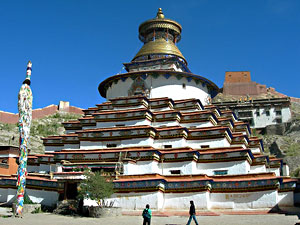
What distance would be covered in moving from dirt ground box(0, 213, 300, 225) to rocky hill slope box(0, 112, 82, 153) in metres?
26.1

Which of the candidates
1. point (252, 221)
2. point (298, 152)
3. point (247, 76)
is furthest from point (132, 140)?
point (247, 76)

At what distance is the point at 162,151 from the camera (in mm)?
19984

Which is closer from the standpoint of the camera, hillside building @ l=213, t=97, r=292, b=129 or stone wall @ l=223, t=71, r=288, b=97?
hillside building @ l=213, t=97, r=292, b=129

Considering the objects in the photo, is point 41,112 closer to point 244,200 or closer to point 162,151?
point 162,151

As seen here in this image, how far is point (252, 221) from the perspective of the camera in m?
14.0

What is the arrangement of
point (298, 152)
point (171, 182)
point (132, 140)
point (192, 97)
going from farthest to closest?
point (298, 152), point (192, 97), point (132, 140), point (171, 182)

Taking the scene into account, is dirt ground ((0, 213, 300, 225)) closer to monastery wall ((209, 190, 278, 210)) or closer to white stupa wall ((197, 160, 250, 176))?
monastery wall ((209, 190, 278, 210))

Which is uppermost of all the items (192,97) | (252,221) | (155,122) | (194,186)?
(192,97)

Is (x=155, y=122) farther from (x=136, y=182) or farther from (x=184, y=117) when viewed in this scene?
(x=136, y=182)

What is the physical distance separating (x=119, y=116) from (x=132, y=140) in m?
2.39

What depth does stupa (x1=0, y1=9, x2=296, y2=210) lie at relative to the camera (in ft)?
57.6

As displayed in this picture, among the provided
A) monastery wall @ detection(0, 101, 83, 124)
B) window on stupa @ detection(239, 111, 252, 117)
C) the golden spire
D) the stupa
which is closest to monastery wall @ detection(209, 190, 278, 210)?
the stupa

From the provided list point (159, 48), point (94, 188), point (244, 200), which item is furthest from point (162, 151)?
point (159, 48)

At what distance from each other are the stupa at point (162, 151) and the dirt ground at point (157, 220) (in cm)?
203
